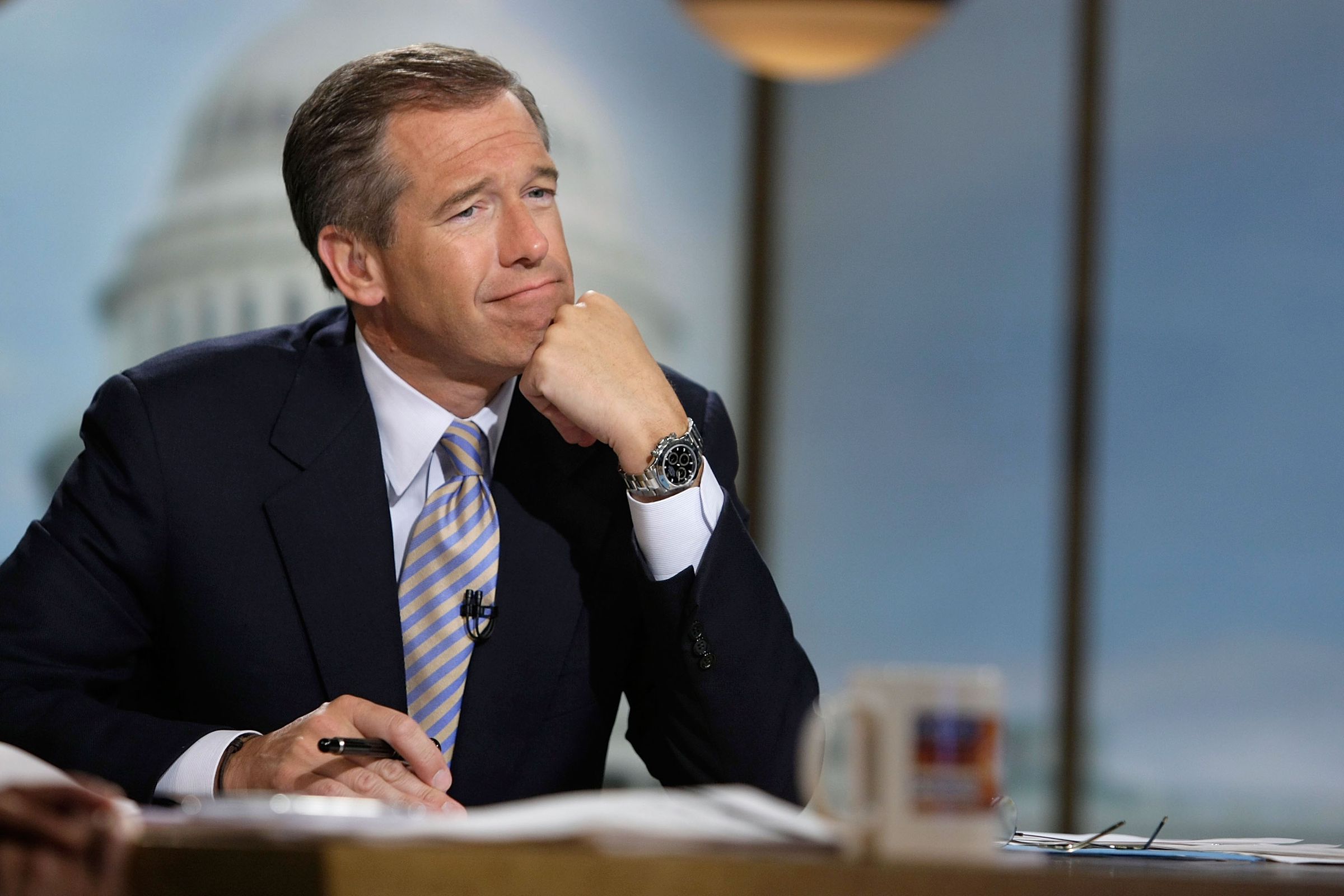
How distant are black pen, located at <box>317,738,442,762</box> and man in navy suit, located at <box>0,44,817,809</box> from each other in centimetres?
16

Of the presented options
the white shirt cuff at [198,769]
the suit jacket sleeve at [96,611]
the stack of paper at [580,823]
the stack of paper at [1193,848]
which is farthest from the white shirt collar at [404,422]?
the stack of paper at [580,823]

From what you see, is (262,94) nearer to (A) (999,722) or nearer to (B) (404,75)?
(B) (404,75)

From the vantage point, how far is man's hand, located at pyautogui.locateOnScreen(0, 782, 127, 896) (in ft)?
2.47

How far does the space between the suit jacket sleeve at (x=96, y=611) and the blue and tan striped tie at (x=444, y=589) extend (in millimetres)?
265

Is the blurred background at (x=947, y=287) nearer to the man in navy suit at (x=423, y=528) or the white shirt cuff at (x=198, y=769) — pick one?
the man in navy suit at (x=423, y=528)

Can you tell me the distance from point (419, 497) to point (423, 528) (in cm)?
8

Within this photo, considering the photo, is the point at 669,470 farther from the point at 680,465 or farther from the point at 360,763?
the point at 360,763

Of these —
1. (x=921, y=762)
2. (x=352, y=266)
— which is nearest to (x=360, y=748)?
(x=921, y=762)

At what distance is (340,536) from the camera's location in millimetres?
1761

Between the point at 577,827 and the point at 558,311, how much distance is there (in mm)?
1122

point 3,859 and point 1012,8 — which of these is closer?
point 3,859

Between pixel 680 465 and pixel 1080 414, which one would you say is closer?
pixel 680 465

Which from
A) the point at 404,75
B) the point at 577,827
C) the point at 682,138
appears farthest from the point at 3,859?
the point at 682,138

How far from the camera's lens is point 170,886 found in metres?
0.76
